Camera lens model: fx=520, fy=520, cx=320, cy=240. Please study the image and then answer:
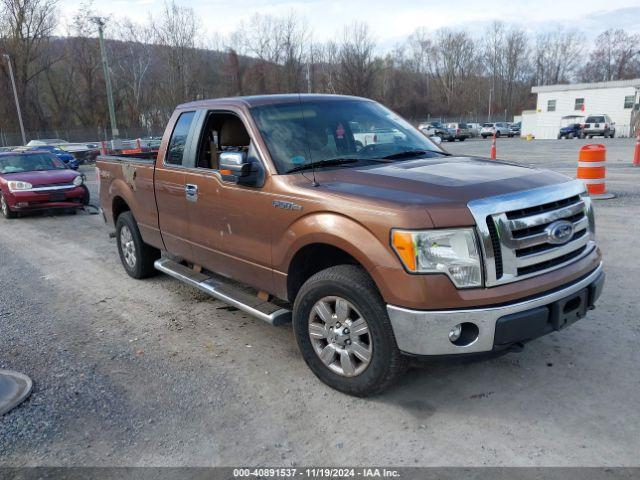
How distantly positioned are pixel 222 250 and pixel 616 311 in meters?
3.58

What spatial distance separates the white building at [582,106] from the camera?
1679 inches

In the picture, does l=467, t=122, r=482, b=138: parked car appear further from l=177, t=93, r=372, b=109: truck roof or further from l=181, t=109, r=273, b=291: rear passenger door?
l=181, t=109, r=273, b=291: rear passenger door

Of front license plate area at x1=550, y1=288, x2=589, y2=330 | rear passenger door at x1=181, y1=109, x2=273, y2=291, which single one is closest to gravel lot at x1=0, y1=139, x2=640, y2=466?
front license plate area at x1=550, y1=288, x2=589, y2=330

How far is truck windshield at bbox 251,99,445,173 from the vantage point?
4.05 m

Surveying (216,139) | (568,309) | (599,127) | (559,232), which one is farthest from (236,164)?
(599,127)

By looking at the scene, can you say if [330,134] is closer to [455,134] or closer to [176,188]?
[176,188]

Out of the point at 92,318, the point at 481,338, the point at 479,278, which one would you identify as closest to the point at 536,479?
the point at 481,338

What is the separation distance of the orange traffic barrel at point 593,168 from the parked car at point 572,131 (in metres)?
33.2

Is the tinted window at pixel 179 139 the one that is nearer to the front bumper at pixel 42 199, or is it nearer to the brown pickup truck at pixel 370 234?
the brown pickup truck at pixel 370 234

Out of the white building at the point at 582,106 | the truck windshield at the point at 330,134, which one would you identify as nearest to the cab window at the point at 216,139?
the truck windshield at the point at 330,134

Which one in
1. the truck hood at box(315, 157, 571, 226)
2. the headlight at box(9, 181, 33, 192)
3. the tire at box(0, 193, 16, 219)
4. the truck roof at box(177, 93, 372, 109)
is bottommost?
the tire at box(0, 193, 16, 219)

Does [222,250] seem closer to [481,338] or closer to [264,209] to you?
[264,209]

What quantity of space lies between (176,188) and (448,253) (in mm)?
2958

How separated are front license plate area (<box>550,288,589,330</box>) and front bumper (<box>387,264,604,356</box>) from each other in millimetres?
44
